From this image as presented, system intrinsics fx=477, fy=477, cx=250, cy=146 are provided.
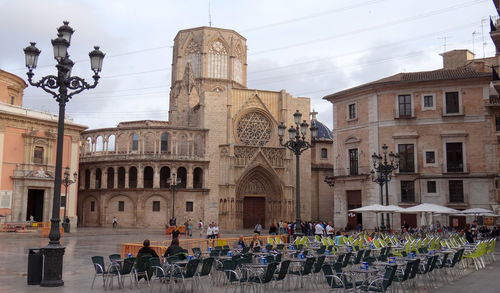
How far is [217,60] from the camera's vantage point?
52.0 m

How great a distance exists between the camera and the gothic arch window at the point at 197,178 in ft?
145

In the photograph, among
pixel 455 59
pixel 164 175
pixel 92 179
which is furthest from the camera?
pixel 164 175

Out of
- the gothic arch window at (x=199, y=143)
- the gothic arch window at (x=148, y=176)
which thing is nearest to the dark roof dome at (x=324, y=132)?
the gothic arch window at (x=199, y=143)

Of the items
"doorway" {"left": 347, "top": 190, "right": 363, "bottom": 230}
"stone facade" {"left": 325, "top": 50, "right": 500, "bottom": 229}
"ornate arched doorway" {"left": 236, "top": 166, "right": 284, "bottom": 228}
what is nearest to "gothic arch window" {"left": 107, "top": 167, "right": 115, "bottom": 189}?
"ornate arched doorway" {"left": 236, "top": 166, "right": 284, "bottom": 228}

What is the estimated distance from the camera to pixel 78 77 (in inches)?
486

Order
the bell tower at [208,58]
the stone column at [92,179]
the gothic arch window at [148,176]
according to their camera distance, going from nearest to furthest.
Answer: the stone column at [92,179]
the gothic arch window at [148,176]
the bell tower at [208,58]

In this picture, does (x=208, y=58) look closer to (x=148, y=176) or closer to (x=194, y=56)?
(x=194, y=56)

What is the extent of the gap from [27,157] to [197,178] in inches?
597

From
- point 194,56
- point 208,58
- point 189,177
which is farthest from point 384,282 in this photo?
point 194,56

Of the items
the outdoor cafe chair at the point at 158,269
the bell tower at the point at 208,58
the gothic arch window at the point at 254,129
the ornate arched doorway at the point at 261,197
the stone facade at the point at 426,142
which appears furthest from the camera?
A: the bell tower at the point at 208,58

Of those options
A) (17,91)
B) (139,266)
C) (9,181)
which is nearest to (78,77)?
(139,266)

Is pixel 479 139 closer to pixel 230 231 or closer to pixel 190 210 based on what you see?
pixel 230 231

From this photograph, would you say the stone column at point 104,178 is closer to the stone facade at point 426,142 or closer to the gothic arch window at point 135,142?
the gothic arch window at point 135,142

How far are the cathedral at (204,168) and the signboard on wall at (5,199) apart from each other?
931cm
